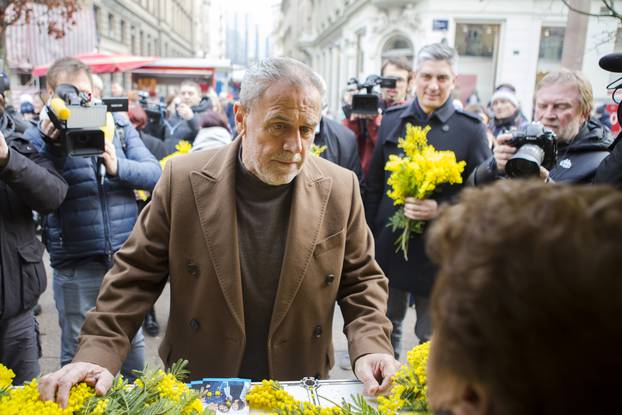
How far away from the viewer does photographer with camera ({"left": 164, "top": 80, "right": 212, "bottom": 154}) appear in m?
6.55

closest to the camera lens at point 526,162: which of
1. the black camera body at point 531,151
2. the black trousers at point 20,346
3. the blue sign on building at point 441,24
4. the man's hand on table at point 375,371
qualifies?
the black camera body at point 531,151

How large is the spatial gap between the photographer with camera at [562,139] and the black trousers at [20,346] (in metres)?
2.55

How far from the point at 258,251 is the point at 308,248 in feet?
0.69

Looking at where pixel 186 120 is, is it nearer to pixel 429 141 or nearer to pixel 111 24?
pixel 429 141

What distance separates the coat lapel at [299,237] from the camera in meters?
2.06

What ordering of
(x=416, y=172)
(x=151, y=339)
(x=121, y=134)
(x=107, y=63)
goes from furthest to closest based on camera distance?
(x=107, y=63)
(x=151, y=339)
(x=121, y=134)
(x=416, y=172)

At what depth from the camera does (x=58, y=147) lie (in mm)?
2904

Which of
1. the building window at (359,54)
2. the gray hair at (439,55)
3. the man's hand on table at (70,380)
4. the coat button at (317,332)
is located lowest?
the coat button at (317,332)

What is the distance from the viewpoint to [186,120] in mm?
6812

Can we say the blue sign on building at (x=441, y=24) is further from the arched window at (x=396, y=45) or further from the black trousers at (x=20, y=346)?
the black trousers at (x=20, y=346)

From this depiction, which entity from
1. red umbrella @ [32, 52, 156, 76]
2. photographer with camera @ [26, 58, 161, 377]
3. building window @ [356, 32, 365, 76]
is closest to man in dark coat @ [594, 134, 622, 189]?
photographer with camera @ [26, 58, 161, 377]

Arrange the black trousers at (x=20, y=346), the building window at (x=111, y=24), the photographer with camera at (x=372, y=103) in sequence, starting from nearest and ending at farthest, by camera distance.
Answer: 1. the black trousers at (x=20, y=346)
2. the photographer with camera at (x=372, y=103)
3. the building window at (x=111, y=24)

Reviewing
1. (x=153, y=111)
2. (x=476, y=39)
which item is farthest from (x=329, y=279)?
(x=476, y=39)

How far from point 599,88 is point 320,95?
1917 cm
